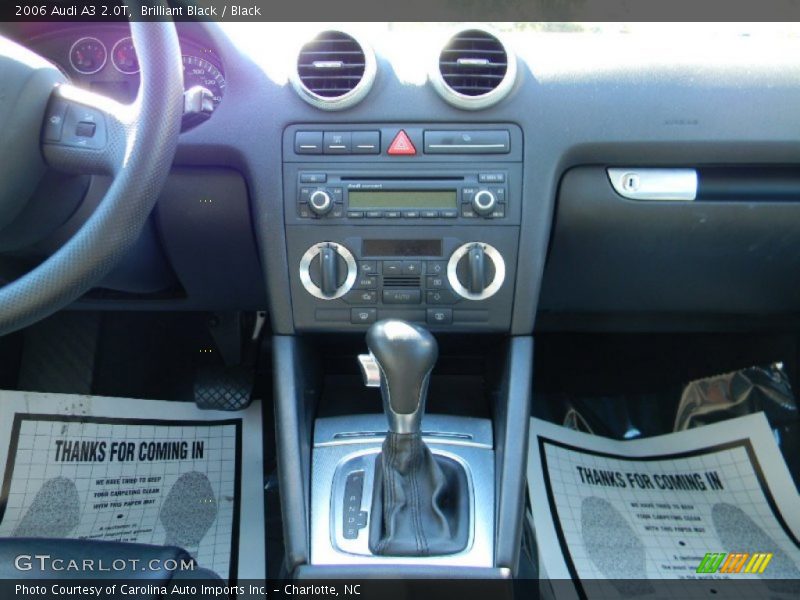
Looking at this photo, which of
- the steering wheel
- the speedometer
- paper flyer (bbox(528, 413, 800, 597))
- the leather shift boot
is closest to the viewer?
the steering wheel

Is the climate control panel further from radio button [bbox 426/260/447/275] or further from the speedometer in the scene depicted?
the speedometer

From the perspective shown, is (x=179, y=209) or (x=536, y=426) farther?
(x=536, y=426)

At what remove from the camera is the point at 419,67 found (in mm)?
973

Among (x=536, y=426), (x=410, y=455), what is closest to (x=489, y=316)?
(x=410, y=455)

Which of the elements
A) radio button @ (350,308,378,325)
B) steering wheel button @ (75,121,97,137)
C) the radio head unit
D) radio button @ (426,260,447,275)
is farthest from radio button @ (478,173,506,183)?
steering wheel button @ (75,121,97,137)

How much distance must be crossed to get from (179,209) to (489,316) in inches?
18.2

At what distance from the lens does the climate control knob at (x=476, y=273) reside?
37.6 inches

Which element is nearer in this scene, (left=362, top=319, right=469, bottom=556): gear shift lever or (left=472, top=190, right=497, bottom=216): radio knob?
(left=362, top=319, right=469, bottom=556): gear shift lever

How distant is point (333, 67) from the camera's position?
0.95 metres

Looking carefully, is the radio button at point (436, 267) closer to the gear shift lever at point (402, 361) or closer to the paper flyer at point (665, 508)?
the gear shift lever at point (402, 361)

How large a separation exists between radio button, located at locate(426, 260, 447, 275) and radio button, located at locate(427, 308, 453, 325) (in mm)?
48

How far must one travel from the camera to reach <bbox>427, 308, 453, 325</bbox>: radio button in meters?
0.97

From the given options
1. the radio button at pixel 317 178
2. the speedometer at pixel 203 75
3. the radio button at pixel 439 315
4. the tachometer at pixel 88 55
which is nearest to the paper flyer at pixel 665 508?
the radio button at pixel 439 315

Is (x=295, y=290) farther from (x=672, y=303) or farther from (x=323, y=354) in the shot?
(x=672, y=303)
